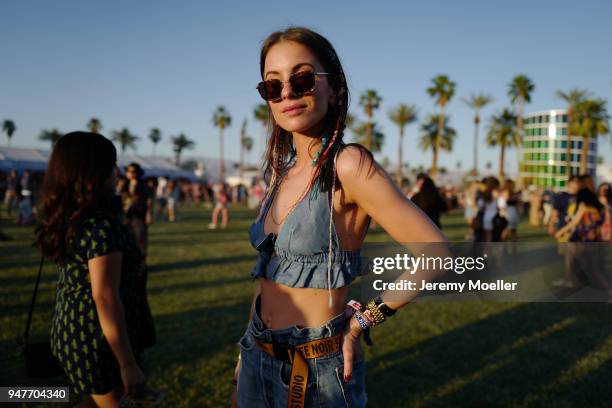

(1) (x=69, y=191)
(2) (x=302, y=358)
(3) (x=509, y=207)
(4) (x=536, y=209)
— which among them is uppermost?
(1) (x=69, y=191)

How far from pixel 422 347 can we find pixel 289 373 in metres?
4.22

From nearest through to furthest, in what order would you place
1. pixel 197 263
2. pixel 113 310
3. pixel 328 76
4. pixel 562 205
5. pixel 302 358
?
pixel 302 358 < pixel 328 76 < pixel 113 310 < pixel 562 205 < pixel 197 263

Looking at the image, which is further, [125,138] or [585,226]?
[125,138]

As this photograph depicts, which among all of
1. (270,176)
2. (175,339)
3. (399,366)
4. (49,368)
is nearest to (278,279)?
(270,176)

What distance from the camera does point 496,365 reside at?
4980mm

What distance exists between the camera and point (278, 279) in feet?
5.64

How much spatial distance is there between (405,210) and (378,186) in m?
0.12

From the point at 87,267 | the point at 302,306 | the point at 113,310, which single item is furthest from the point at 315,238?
the point at 87,267

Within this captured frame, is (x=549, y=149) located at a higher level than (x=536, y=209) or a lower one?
higher

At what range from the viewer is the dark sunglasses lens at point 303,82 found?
1733mm

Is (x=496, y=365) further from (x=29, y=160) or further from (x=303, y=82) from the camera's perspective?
(x=29, y=160)

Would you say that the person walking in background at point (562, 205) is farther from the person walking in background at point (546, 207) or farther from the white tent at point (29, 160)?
the white tent at point (29, 160)

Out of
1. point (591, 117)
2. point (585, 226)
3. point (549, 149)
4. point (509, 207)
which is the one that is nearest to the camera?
point (585, 226)

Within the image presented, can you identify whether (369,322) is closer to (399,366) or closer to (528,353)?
(399,366)
